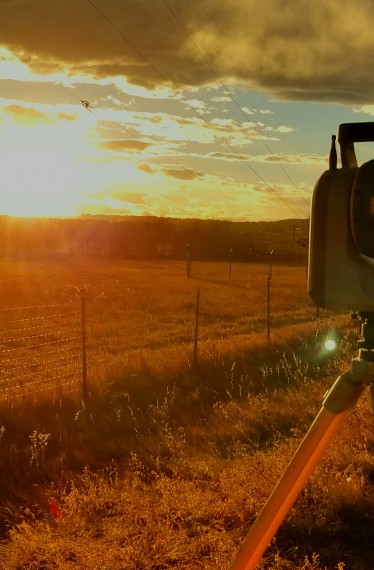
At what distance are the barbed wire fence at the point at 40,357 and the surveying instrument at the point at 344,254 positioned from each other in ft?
21.7

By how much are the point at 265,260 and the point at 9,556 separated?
88.5m

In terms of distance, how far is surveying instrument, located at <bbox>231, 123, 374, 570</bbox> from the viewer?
1735mm

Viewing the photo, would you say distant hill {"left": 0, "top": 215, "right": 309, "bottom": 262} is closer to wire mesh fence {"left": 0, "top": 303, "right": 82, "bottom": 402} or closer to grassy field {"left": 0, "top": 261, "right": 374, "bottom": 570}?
wire mesh fence {"left": 0, "top": 303, "right": 82, "bottom": 402}

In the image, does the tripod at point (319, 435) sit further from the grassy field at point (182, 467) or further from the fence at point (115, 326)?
the fence at point (115, 326)

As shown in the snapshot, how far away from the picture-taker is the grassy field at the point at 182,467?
154 inches

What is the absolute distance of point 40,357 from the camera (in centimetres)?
1762

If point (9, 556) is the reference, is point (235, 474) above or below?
above

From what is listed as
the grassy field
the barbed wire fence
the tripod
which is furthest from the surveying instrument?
the barbed wire fence

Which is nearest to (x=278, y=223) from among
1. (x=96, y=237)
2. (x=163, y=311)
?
(x=96, y=237)

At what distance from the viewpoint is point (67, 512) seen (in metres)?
4.88

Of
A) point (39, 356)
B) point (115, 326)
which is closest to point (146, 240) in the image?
point (115, 326)

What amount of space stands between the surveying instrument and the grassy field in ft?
6.04

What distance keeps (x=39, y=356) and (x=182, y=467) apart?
504 inches

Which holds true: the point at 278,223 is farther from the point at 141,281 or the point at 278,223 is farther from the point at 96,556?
the point at 96,556
